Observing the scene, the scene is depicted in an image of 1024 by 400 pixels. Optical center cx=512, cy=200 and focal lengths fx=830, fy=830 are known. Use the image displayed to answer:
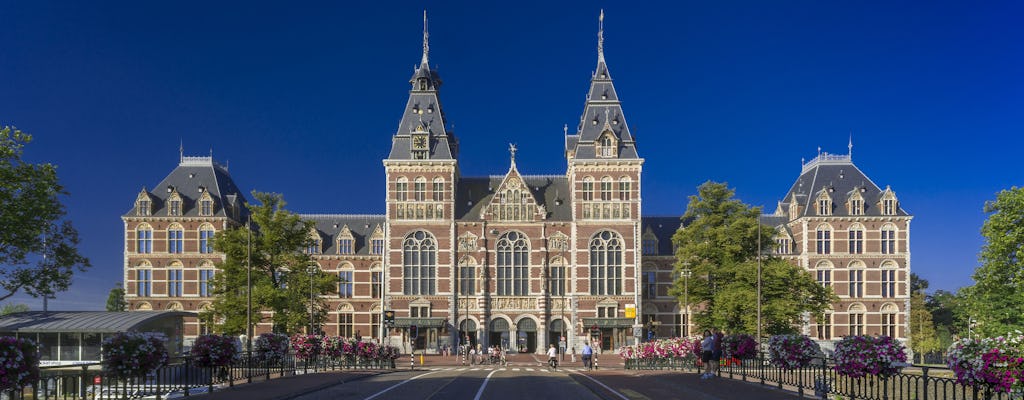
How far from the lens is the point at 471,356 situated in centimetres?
Result: 5491

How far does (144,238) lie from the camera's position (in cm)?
7000

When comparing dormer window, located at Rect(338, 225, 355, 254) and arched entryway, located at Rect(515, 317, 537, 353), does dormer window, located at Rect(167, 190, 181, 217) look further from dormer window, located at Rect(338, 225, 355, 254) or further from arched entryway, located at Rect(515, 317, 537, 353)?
arched entryway, located at Rect(515, 317, 537, 353)

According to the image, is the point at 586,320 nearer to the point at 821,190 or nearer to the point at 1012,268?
the point at 821,190

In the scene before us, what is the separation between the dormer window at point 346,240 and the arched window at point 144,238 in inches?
620

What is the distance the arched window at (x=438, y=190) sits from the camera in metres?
69.2

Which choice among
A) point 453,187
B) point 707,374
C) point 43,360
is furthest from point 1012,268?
point 43,360

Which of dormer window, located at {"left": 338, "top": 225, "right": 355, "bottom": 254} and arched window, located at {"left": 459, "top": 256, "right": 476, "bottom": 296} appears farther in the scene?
dormer window, located at {"left": 338, "top": 225, "right": 355, "bottom": 254}

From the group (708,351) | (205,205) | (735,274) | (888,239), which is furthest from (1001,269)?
(205,205)

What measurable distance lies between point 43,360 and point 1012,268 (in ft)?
160

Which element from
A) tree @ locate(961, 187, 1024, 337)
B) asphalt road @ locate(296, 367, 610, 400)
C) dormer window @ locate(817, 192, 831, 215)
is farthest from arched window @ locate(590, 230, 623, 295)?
asphalt road @ locate(296, 367, 610, 400)

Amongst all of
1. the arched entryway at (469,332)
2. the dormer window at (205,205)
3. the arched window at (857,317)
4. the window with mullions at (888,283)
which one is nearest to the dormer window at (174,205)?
the dormer window at (205,205)

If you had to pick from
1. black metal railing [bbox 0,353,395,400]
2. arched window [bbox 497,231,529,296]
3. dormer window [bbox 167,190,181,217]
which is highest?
dormer window [bbox 167,190,181,217]

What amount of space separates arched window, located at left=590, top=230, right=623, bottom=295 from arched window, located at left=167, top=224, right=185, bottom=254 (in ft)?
113

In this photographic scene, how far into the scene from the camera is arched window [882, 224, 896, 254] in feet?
231
